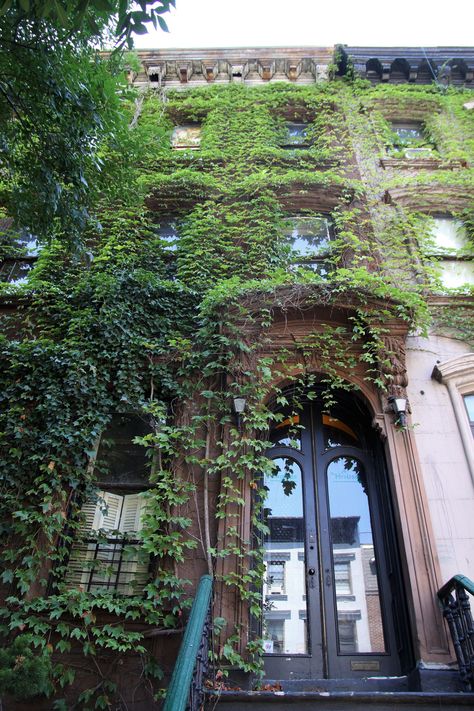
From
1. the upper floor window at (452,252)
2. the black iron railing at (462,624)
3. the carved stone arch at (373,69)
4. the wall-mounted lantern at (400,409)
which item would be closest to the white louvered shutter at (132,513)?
the wall-mounted lantern at (400,409)

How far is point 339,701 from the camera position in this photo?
3900 millimetres

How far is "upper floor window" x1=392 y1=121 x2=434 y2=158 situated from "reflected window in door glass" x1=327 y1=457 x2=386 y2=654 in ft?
23.1

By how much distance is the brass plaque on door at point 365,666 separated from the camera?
207 inches

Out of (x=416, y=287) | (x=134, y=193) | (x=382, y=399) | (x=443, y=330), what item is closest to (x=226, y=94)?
(x=134, y=193)

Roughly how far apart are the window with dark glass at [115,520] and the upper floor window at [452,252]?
17.2 ft

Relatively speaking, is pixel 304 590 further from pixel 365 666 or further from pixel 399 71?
pixel 399 71

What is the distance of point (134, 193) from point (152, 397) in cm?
325

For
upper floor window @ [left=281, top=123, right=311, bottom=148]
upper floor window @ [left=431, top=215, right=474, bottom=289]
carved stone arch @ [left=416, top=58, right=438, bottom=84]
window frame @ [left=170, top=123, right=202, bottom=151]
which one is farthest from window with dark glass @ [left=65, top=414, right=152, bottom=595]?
carved stone arch @ [left=416, top=58, right=438, bottom=84]

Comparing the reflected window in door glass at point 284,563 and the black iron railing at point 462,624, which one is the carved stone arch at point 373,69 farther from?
the black iron railing at point 462,624

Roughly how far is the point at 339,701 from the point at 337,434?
11.2 ft

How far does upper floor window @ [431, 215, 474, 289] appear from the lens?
27.1 ft

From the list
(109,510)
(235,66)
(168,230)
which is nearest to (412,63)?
(235,66)

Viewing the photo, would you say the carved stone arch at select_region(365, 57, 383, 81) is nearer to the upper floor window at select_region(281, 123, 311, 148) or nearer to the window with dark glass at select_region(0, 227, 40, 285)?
the upper floor window at select_region(281, 123, 311, 148)

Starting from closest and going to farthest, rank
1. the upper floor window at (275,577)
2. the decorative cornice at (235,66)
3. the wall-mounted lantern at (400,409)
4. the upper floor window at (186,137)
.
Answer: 1. the upper floor window at (275,577)
2. the wall-mounted lantern at (400,409)
3. the upper floor window at (186,137)
4. the decorative cornice at (235,66)
